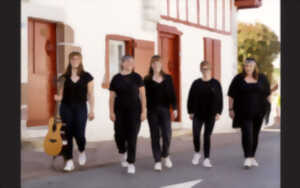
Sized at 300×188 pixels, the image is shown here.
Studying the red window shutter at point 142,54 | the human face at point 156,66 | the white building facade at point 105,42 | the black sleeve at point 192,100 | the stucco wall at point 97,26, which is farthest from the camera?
the red window shutter at point 142,54

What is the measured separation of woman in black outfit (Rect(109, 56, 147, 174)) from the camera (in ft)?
19.4

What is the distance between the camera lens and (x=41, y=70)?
8.83 meters

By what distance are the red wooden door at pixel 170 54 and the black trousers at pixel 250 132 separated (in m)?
5.76

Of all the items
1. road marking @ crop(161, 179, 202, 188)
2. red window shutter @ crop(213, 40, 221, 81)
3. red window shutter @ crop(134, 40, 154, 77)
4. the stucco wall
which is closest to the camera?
road marking @ crop(161, 179, 202, 188)

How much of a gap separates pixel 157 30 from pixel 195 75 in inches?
93.1

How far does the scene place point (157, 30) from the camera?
11.4 metres

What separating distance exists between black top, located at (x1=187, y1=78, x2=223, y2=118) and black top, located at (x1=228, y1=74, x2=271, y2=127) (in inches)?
10.3

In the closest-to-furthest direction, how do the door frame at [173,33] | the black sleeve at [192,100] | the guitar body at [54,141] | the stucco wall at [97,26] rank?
the guitar body at [54,141], the black sleeve at [192,100], the stucco wall at [97,26], the door frame at [173,33]

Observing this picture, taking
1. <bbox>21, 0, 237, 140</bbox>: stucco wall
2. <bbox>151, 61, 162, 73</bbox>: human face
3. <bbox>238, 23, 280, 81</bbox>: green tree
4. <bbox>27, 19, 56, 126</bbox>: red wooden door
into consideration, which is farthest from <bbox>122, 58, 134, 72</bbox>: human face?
<bbox>238, 23, 280, 81</bbox>: green tree

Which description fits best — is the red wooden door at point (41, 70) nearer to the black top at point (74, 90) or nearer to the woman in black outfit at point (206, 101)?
the black top at point (74, 90)

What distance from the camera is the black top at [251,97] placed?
20.8 feet

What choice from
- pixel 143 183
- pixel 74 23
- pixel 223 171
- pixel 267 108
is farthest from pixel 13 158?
pixel 74 23

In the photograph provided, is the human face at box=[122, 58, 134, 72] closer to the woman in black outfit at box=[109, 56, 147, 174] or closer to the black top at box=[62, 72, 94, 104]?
the woman in black outfit at box=[109, 56, 147, 174]

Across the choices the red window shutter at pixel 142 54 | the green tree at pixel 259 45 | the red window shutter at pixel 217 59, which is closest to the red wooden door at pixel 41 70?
the red window shutter at pixel 142 54
